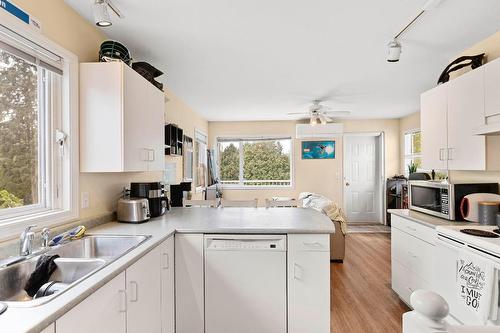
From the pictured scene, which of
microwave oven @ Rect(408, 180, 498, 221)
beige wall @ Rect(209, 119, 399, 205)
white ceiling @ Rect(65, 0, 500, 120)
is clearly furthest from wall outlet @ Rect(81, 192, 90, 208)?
beige wall @ Rect(209, 119, 399, 205)

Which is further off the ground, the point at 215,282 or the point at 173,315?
the point at 215,282

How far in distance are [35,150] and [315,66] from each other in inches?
101

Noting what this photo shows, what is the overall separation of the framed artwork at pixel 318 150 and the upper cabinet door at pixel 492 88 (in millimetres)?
4005

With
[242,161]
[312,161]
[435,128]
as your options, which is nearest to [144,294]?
[435,128]

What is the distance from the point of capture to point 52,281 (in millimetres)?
1319

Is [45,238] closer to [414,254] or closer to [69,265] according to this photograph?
[69,265]

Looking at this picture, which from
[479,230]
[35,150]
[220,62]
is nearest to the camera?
[35,150]

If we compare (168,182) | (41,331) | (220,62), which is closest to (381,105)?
(220,62)

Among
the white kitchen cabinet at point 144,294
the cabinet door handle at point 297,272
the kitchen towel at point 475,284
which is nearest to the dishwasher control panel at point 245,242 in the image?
the cabinet door handle at point 297,272

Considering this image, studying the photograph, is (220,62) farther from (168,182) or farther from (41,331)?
(41,331)

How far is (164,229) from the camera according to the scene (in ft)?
6.22

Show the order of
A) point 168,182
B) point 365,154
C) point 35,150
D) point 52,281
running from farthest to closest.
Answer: point 365,154 → point 168,182 → point 35,150 → point 52,281

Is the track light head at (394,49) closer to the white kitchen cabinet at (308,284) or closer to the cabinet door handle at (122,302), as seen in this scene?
the white kitchen cabinet at (308,284)

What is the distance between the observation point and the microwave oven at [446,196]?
2.19m
